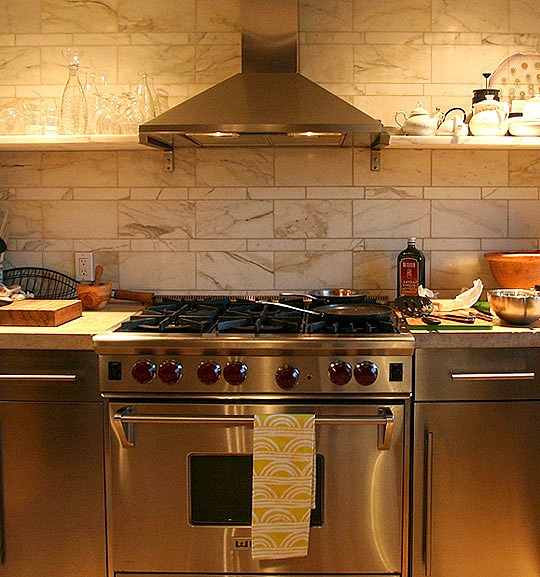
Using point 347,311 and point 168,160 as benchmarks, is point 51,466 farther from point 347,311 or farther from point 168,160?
point 168,160

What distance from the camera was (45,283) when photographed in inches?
116

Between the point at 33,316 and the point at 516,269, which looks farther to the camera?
the point at 516,269

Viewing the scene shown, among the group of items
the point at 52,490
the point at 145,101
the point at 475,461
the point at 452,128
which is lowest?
the point at 52,490

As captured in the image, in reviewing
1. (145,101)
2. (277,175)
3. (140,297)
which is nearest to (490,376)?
(277,175)

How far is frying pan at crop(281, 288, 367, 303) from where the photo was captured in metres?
2.65

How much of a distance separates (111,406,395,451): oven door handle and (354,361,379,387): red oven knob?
0.34 feet

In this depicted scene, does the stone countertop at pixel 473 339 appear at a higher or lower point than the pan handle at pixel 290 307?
lower

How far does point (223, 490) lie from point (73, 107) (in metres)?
1.51

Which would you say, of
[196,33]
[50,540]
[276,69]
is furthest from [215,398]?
[196,33]

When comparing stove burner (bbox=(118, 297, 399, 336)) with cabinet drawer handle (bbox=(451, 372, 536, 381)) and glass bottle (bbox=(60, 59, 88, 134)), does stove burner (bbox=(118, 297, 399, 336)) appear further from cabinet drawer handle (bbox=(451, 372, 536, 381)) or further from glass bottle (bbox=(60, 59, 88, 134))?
glass bottle (bbox=(60, 59, 88, 134))

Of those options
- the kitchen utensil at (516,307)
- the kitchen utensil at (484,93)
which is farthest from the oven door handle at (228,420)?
the kitchen utensil at (484,93)

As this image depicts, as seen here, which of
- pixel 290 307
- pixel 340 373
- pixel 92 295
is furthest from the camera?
pixel 92 295

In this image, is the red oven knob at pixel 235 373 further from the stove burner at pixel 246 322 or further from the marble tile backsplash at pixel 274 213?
the marble tile backsplash at pixel 274 213

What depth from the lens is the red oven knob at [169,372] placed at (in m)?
2.12
